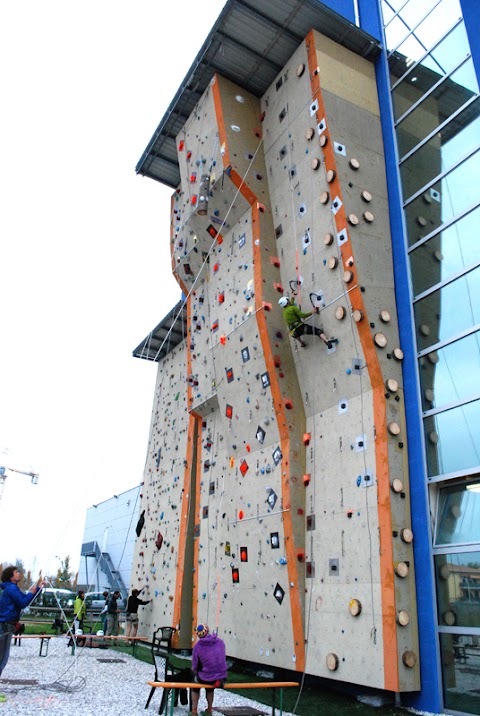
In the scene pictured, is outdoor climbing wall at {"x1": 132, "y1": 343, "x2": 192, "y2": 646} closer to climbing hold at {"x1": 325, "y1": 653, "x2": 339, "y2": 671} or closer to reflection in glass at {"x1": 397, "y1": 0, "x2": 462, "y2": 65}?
climbing hold at {"x1": 325, "y1": 653, "x2": 339, "y2": 671}

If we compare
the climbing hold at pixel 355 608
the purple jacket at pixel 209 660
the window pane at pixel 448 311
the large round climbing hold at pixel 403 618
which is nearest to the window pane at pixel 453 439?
the window pane at pixel 448 311

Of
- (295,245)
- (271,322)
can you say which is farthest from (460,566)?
Result: (295,245)

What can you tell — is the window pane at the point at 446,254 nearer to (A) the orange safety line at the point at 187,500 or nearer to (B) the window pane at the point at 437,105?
(B) the window pane at the point at 437,105

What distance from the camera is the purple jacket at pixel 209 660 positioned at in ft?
19.2

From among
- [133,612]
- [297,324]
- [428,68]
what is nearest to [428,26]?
[428,68]

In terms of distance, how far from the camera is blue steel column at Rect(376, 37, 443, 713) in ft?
22.1

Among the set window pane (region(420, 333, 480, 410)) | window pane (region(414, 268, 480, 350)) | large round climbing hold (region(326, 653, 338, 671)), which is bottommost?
large round climbing hold (region(326, 653, 338, 671))

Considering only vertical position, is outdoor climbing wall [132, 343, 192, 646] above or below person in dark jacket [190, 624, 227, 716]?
above

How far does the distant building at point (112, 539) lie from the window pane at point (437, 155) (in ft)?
Result: 59.0

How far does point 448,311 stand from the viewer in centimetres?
798

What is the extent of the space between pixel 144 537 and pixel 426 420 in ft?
34.2

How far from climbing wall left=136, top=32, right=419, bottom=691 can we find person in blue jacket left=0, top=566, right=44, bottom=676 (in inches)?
157

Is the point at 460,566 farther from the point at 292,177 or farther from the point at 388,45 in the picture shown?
the point at 388,45

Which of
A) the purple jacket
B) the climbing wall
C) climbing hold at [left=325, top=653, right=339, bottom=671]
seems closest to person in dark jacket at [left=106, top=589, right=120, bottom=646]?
the climbing wall
